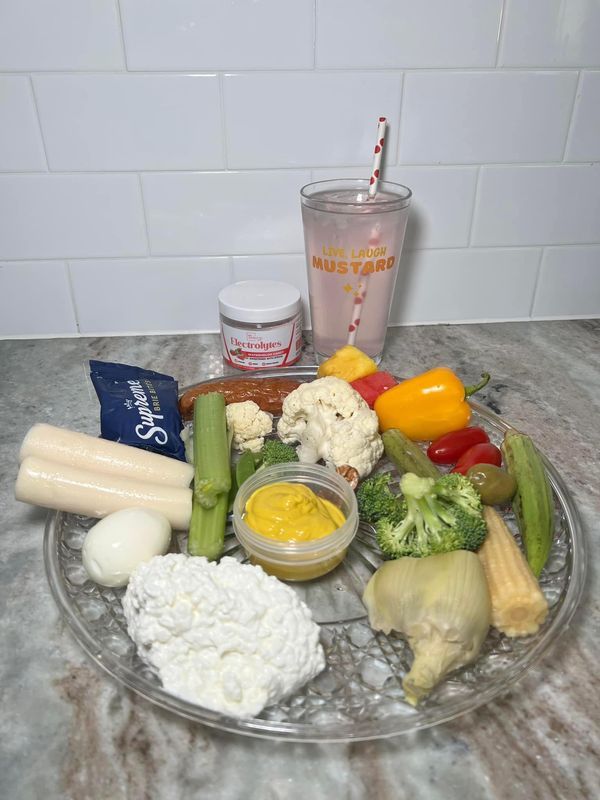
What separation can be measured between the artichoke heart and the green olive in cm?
13

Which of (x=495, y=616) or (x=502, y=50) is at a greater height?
(x=502, y=50)

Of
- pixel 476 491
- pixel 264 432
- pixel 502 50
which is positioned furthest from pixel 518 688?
pixel 502 50

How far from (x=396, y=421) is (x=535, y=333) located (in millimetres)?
503

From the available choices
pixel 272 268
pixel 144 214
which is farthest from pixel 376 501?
pixel 144 214

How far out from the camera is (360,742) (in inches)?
22.9

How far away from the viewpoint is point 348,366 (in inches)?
40.3

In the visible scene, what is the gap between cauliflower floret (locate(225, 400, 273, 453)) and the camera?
944 mm

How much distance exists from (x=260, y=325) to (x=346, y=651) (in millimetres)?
574

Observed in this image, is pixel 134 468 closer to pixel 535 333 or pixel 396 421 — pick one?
pixel 396 421

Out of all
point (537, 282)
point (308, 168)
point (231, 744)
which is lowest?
point (231, 744)

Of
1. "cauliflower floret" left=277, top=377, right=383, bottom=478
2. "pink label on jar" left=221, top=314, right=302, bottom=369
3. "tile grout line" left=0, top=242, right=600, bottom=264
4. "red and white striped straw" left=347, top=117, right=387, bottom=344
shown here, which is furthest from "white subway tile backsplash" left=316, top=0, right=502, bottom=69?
"cauliflower floret" left=277, top=377, right=383, bottom=478

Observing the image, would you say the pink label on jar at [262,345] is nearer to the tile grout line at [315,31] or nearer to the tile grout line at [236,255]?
the tile grout line at [236,255]

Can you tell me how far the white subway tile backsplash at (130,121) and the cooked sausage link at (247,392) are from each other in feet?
1.31

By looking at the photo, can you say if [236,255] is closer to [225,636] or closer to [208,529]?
[208,529]
